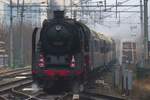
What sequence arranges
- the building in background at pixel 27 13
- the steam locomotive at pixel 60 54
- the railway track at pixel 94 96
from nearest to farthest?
the railway track at pixel 94 96
the steam locomotive at pixel 60 54
the building in background at pixel 27 13

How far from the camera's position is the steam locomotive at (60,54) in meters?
16.3

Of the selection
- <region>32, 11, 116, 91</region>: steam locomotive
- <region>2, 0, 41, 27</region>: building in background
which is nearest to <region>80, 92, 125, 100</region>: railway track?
<region>32, 11, 116, 91</region>: steam locomotive

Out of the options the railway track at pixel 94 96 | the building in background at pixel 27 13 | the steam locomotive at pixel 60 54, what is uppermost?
the building in background at pixel 27 13

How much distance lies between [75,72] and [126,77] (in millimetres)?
1982

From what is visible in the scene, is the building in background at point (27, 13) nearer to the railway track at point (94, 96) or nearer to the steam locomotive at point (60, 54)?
the steam locomotive at point (60, 54)

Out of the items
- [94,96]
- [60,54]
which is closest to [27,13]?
[60,54]

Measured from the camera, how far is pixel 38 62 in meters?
16.5

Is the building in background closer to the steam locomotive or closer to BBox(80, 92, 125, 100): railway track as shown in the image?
the steam locomotive

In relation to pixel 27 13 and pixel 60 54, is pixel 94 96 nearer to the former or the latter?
pixel 60 54

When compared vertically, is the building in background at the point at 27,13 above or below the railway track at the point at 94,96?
above

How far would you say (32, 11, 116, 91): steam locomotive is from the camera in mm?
16328

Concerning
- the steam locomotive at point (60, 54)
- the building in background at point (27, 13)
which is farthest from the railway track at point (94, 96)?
the building in background at point (27, 13)

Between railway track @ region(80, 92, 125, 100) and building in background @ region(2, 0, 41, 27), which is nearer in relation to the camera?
railway track @ region(80, 92, 125, 100)

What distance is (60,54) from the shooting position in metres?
16.5
